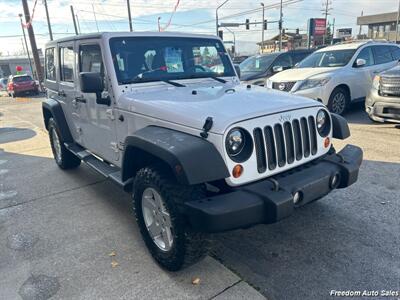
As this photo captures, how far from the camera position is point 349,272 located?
2691 mm

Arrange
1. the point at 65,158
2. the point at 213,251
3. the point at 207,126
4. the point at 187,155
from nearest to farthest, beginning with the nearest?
the point at 187,155
the point at 207,126
the point at 213,251
the point at 65,158

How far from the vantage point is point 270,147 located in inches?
101

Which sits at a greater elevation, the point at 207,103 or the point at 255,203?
the point at 207,103

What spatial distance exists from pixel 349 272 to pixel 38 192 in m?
4.16

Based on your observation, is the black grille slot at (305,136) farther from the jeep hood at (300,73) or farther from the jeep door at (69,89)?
the jeep hood at (300,73)

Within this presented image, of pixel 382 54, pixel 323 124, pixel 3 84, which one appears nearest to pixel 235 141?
pixel 323 124

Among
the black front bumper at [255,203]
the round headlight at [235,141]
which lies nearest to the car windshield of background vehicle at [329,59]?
the black front bumper at [255,203]

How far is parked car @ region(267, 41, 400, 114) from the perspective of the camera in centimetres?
779

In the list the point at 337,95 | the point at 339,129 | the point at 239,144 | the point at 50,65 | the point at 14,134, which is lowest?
the point at 14,134

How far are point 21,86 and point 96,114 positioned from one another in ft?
76.7

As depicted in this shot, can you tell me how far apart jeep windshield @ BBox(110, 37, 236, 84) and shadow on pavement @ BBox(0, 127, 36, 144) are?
6568 mm

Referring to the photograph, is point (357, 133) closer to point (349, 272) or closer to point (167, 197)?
point (349, 272)

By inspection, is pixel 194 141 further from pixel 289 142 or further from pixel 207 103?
pixel 289 142

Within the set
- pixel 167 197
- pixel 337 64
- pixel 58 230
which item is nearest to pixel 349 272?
pixel 167 197
